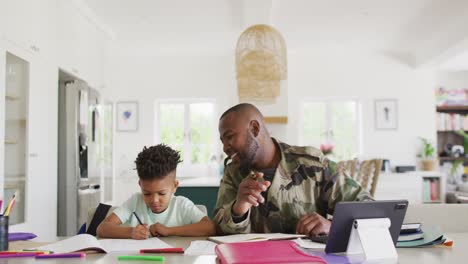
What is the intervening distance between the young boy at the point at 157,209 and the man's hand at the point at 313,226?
1.08 ft

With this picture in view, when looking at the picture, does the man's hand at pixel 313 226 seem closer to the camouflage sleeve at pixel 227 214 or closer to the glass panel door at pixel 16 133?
the camouflage sleeve at pixel 227 214

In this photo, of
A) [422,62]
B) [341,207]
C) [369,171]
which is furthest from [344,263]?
[422,62]

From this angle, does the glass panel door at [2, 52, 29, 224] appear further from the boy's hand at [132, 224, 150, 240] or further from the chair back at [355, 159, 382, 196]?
the chair back at [355, 159, 382, 196]

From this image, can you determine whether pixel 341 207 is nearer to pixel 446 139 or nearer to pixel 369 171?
pixel 369 171

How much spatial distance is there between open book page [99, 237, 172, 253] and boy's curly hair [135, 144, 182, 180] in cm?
28

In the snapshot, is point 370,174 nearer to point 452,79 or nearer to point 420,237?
point 420,237

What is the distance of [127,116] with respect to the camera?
716cm

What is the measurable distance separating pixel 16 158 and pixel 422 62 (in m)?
5.47

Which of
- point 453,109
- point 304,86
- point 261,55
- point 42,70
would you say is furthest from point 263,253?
point 453,109

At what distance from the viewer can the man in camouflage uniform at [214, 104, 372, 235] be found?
1812 millimetres

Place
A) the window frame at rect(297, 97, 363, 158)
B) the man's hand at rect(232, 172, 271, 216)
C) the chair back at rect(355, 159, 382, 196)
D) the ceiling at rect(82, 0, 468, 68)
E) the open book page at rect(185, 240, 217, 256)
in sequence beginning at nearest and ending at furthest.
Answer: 1. the open book page at rect(185, 240, 217, 256)
2. the man's hand at rect(232, 172, 271, 216)
3. the chair back at rect(355, 159, 382, 196)
4. the ceiling at rect(82, 0, 468, 68)
5. the window frame at rect(297, 97, 363, 158)

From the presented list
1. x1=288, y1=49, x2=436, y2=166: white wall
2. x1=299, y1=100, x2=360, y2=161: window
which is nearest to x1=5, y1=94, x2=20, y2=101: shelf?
x1=288, y1=49, x2=436, y2=166: white wall

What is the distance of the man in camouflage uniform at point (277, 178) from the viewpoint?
1.81 meters

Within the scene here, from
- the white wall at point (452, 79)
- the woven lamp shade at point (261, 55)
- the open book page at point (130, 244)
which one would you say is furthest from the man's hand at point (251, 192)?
the white wall at point (452, 79)
